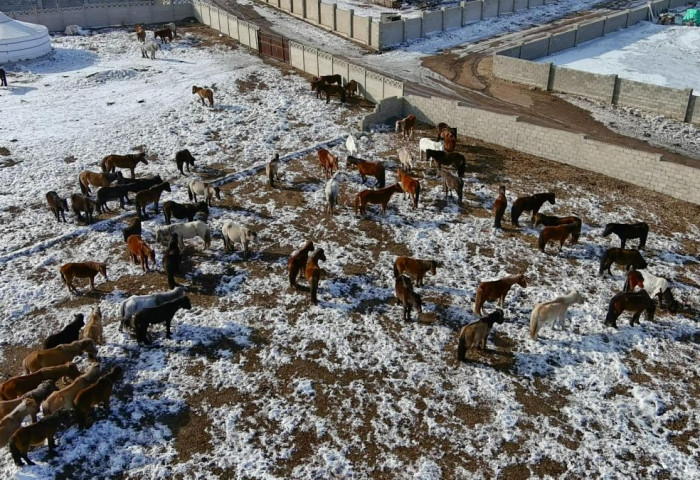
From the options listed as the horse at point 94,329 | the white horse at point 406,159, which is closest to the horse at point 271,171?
the white horse at point 406,159

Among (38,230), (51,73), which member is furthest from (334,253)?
(51,73)

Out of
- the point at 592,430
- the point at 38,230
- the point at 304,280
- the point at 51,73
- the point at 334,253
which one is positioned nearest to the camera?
the point at 592,430

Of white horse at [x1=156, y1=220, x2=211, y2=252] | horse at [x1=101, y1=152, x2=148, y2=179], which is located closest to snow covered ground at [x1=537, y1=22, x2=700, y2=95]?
horse at [x1=101, y1=152, x2=148, y2=179]

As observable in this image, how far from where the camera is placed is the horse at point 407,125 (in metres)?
24.2

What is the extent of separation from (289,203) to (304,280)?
4.51m

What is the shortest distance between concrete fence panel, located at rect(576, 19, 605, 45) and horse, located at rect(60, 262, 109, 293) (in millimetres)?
34444

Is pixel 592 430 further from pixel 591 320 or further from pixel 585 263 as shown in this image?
pixel 585 263

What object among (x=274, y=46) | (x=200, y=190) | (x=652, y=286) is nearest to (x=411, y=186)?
(x=200, y=190)

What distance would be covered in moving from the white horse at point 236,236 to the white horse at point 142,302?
2.87 meters

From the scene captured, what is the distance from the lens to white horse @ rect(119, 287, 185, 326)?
1339 cm

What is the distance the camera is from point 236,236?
53.6 feet

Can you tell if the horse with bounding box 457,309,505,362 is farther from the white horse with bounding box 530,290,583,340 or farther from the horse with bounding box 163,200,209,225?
the horse with bounding box 163,200,209,225

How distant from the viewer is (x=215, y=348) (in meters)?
13.1

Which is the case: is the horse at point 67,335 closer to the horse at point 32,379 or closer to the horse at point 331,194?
the horse at point 32,379
